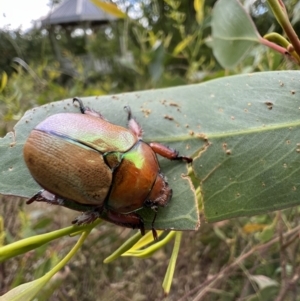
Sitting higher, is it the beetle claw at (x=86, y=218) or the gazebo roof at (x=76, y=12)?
the beetle claw at (x=86, y=218)

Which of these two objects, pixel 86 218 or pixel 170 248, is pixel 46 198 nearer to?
pixel 86 218

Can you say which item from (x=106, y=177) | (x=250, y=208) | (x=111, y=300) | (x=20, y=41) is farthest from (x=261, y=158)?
(x=20, y=41)

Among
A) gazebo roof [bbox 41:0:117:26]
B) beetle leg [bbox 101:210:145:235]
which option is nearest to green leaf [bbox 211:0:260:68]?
beetle leg [bbox 101:210:145:235]

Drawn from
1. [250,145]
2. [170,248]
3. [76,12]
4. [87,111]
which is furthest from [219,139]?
[76,12]

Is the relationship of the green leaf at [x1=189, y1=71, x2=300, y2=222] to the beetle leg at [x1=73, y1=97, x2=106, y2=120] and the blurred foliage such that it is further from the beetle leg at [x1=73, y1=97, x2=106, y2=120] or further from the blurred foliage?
the blurred foliage

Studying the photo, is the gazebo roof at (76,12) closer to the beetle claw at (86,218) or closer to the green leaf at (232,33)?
the green leaf at (232,33)

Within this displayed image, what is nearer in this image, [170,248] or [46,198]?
[46,198]

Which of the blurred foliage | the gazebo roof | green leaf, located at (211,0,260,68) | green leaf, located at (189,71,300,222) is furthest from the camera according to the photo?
the gazebo roof

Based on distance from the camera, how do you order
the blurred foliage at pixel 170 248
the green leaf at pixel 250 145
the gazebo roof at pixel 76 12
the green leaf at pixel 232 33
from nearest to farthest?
the green leaf at pixel 250 145 → the green leaf at pixel 232 33 → the blurred foliage at pixel 170 248 → the gazebo roof at pixel 76 12

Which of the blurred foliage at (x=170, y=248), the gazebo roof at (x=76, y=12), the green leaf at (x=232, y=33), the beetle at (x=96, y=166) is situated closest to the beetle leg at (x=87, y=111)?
the beetle at (x=96, y=166)
